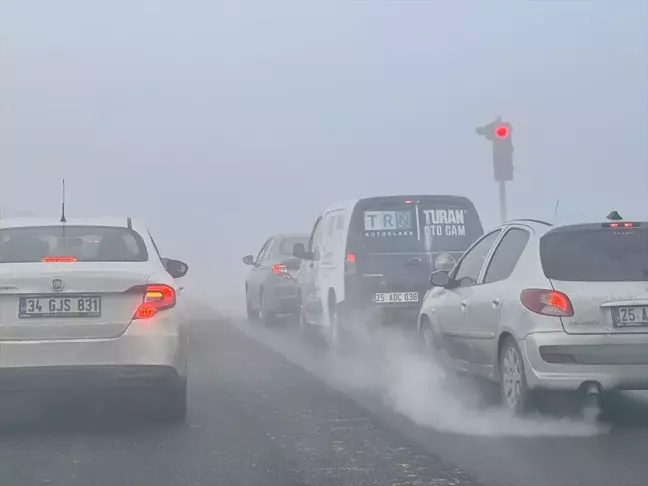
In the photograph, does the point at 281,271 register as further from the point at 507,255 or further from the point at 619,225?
the point at 619,225

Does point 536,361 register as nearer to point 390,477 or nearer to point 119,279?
point 390,477

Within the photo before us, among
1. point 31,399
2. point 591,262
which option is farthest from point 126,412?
point 591,262

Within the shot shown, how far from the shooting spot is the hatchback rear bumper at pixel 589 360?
722 centimetres

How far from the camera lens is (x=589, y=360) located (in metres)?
7.27

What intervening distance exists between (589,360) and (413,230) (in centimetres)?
516

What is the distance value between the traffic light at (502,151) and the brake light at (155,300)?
8.44 metres

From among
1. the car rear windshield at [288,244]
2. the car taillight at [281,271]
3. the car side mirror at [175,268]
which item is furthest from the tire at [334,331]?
the car rear windshield at [288,244]

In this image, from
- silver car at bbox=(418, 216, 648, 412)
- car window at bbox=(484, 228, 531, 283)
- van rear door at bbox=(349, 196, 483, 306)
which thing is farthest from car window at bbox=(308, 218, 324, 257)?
silver car at bbox=(418, 216, 648, 412)

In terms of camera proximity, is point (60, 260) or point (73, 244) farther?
point (73, 244)

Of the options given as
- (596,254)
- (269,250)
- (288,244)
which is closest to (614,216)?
(596,254)

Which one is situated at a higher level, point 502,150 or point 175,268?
point 502,150

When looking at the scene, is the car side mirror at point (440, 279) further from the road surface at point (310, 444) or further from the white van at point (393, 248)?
the white van at point (393, 248)

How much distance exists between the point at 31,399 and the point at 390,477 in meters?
4.41

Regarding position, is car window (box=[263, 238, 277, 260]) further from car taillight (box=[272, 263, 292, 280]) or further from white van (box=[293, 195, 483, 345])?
white van (box=[293, 195, 483, 345])
